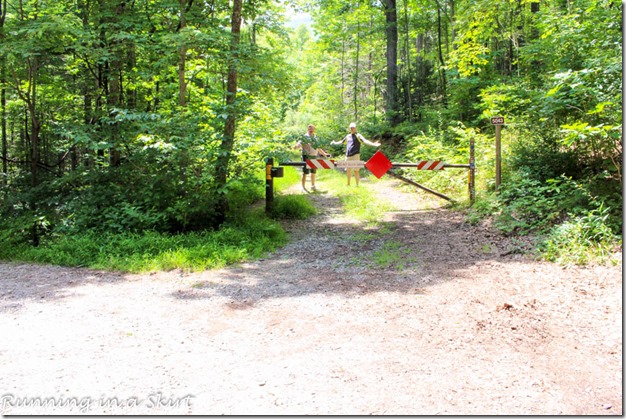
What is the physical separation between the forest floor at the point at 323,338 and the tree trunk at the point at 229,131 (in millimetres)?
2400

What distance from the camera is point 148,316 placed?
536 centimetres

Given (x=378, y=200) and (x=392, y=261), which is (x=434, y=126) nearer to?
(x=378, y=200)

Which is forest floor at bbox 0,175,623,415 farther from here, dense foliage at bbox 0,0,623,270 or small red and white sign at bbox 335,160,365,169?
small red and white sign at bbox 335,160,365,169

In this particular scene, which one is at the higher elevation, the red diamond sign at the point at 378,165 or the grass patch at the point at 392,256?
the red diamond sign at the point at 378,165

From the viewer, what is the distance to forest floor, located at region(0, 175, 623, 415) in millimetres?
3412

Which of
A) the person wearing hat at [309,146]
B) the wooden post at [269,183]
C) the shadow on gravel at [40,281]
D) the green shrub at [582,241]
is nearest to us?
the shadow on gravel at [40,281]

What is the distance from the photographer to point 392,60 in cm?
2088

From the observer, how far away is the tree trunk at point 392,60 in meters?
20.5

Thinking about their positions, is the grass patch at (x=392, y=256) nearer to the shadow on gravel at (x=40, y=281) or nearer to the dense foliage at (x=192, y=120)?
the dense foliage at (x=192, y=120)

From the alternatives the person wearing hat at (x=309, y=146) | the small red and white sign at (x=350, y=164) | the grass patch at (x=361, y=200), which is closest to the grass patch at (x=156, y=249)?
the person wearing hat at (x=309, y=146)

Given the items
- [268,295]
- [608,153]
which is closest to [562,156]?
[608,153]

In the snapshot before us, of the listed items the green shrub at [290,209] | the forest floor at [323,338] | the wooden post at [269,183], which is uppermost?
the wooden post at [269,183]

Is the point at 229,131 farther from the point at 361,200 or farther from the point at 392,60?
the point at 392,60

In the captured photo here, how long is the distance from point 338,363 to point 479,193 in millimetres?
7944
